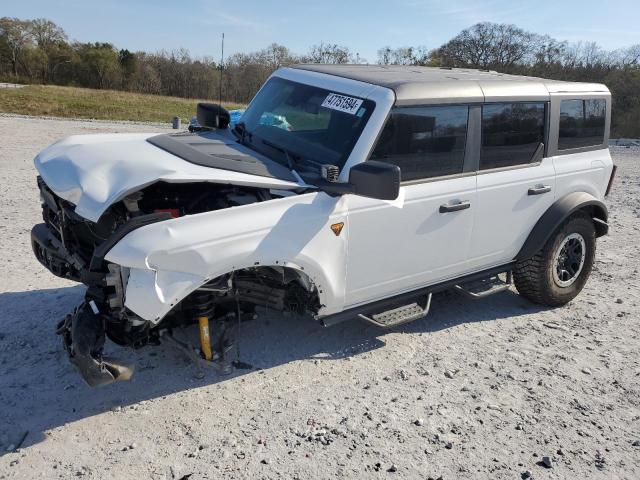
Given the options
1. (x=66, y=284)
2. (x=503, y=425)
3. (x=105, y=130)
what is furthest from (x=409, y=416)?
(x=105, y=130)

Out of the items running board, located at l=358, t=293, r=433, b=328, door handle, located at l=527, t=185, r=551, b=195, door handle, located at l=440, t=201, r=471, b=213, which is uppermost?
door handle, located at l=527, t=185, r=551, b=195

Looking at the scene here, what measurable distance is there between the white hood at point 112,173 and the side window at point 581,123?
2792 millimetres

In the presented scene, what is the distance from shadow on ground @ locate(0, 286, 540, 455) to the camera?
137 inches

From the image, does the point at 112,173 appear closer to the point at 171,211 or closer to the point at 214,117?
the point at 171,211

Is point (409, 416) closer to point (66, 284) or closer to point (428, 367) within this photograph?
point (428, 367)

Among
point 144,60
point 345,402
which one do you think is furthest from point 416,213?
point 144,60

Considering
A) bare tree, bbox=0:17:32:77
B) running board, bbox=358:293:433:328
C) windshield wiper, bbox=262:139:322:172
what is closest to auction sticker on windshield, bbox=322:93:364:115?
windshield wiper, bbox=262:139:322:172

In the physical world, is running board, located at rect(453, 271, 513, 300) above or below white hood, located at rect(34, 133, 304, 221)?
below

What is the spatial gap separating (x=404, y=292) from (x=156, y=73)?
4395cm

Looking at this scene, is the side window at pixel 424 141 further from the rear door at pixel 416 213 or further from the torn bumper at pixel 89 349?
the torn bumper at pixel 89 349

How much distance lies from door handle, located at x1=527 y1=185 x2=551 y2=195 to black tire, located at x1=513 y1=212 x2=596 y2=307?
18.1 inches

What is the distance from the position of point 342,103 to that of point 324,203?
87 cm

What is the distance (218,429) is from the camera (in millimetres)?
3346

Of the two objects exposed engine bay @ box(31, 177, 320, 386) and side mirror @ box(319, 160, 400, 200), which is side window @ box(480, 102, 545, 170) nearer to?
side mirror @ box(319, 160, 400, 200)
